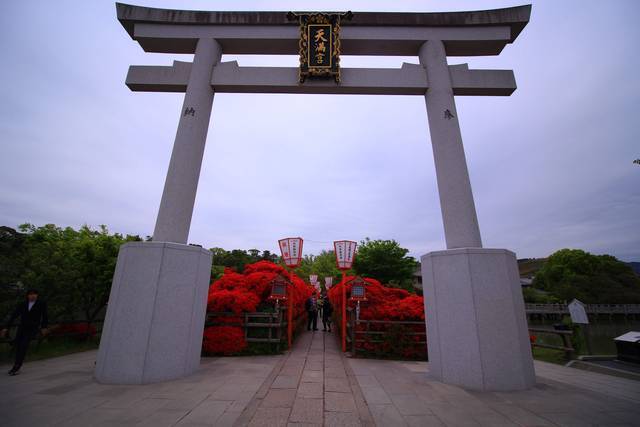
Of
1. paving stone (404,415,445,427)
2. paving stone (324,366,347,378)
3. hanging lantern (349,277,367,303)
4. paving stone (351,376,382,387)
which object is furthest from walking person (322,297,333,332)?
paving stone (404,415,445,427)

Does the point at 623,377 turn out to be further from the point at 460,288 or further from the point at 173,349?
the point at 173,349

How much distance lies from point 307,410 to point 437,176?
5205mm

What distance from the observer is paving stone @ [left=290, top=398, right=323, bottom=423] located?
10.9 feet

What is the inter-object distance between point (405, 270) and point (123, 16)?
2472 centimetres

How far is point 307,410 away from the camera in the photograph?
11.8 feet

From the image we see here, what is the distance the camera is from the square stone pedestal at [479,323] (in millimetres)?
4648

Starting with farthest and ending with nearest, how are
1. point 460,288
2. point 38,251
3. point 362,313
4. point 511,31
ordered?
point 362,313 → point 38,251 → point 511,31 → point 460,288

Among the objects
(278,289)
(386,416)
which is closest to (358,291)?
(278,289)

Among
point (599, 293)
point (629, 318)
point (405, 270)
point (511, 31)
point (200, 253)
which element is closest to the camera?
point (200, 253)

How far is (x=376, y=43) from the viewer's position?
7.07 metres

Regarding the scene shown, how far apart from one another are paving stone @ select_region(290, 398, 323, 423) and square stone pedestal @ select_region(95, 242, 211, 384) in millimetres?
2708

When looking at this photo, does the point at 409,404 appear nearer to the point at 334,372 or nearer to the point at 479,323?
the point at 479,323

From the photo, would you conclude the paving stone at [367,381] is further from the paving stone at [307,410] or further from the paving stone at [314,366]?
the paving stone at [307,410]

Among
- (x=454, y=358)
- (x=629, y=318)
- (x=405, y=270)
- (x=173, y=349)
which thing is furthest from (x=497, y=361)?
(x=629, y=318)
